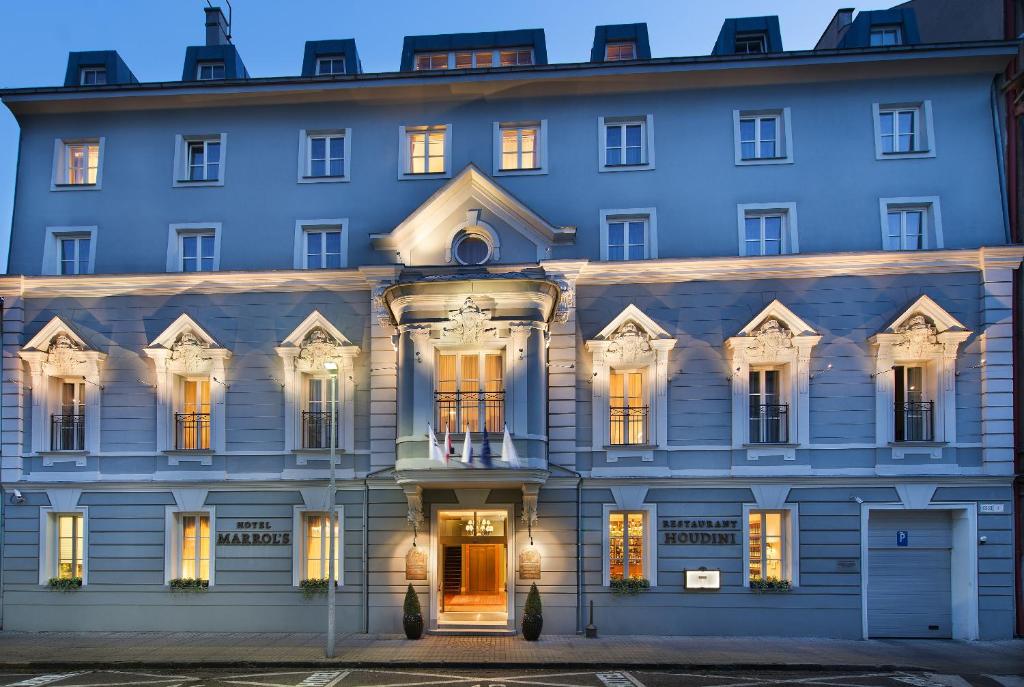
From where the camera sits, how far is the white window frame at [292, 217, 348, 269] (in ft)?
73.4

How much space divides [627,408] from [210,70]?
57.4ft

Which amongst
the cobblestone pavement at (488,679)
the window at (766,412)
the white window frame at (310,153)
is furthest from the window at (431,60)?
the cobblestone pavement at (488,679)

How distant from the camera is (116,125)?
23.3 metres

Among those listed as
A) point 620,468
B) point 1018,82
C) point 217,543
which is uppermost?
point 1018,82

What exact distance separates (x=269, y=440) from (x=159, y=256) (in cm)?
655

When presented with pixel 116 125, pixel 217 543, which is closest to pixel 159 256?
pixel 116 125

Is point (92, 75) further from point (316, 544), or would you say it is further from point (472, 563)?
point (472, 563)

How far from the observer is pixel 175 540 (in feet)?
71.4

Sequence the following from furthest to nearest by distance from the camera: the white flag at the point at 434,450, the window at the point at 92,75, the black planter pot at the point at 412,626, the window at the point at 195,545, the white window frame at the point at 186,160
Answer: the window at the point at 92,75
the white window frame at the point at 186,160
the window at the point at 195,545
the black planter pot at the point at 412,626
the white flag at the point at 434,450

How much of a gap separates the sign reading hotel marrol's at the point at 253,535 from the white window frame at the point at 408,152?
1072 centimetres

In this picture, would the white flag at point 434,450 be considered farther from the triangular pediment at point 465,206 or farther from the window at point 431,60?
the window at point 431,60

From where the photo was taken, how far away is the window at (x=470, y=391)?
20.3 m

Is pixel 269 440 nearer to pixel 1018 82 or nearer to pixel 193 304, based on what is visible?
pixel 193 304

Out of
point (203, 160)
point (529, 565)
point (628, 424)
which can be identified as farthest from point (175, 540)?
point (628, 424)
